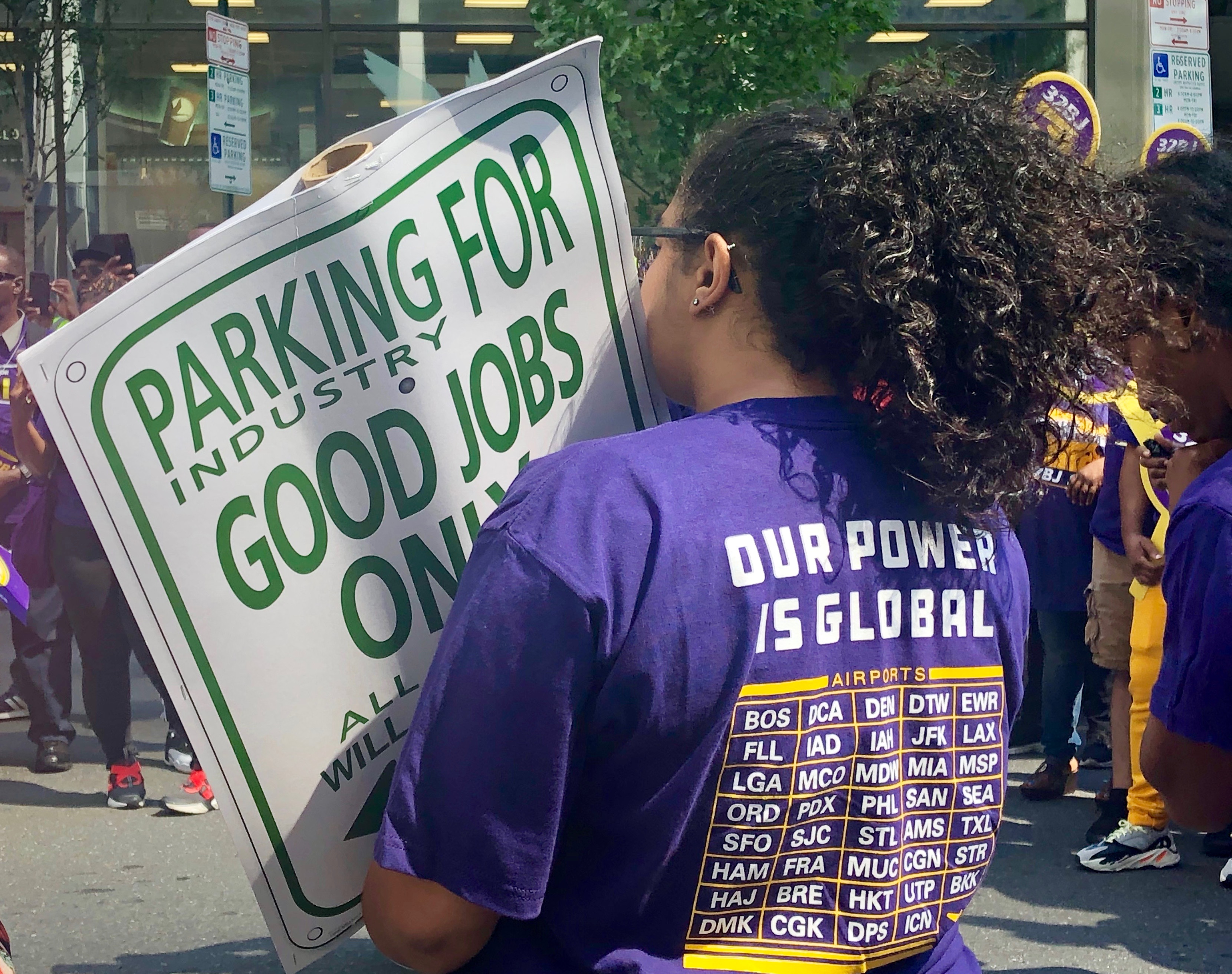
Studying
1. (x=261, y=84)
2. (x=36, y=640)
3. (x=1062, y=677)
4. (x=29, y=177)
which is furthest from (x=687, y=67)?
(x=29, y=177)

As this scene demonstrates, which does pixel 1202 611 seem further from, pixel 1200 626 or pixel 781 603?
pixel 781 603

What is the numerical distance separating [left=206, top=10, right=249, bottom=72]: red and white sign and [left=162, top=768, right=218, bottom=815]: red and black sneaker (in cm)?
496

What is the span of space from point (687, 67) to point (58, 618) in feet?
12.8

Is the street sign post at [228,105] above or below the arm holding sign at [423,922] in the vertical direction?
above

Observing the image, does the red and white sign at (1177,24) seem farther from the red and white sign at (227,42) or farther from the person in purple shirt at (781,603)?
the person in purple shirt at (781,603)

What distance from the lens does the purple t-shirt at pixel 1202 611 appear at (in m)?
1.67

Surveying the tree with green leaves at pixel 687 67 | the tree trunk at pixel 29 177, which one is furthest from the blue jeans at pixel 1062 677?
the tree trunk at pixel 29 177

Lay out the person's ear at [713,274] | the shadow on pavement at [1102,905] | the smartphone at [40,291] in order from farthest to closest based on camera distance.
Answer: the smartphone at [40,291], the shadow on pavement at [1102,905], the person's ear at [713,274]

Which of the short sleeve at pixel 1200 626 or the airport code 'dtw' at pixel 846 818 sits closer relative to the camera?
the airport code 'dtw' at pixel 846 818

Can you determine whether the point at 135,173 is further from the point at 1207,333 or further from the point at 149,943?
the point at 1207,333

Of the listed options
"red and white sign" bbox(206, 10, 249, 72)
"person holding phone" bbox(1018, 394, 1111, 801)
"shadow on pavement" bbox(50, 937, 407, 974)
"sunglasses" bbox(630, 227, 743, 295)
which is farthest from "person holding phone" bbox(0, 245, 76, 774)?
"sunglasses" bbox(630, 227, 743, 295)

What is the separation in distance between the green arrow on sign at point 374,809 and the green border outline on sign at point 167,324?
6 cm

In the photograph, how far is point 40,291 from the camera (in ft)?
30.0

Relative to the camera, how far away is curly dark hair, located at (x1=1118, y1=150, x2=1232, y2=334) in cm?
182
